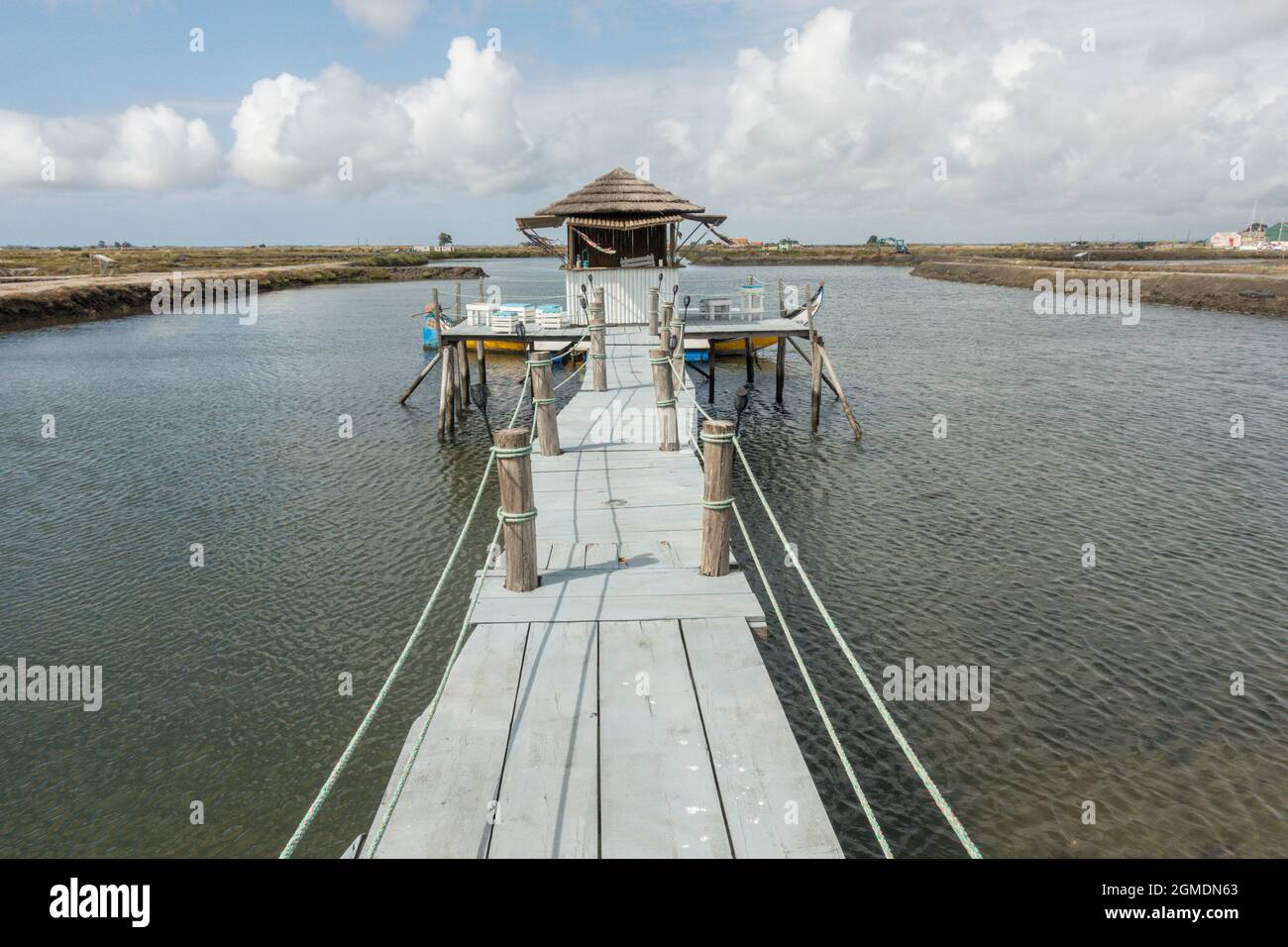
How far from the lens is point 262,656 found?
440 inches

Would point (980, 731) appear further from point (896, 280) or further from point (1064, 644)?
point (896, 280)

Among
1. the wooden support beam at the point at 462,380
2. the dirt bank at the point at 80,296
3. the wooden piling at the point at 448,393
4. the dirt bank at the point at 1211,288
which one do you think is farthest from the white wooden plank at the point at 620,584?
the dirt bank at the point at 1211,288

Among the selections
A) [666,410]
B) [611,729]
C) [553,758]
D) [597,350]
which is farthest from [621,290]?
[553,758]

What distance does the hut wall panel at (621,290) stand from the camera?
93.4ft

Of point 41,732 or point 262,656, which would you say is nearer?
point 41,732

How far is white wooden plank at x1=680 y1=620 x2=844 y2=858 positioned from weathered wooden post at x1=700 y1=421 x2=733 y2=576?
42.7 inches

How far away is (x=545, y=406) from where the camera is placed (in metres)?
12.4

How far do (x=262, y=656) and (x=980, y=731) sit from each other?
9.97m

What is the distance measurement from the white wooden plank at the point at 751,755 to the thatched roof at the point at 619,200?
23743 millimetres

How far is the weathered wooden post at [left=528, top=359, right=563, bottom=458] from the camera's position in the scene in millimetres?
12438

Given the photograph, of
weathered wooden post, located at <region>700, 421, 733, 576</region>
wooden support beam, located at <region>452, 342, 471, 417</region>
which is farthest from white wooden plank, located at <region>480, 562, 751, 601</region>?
wooden support beam, located at <region>452, 342, 471, 417</region>

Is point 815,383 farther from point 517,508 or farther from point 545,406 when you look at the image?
point 517,508

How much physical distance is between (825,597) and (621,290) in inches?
736
